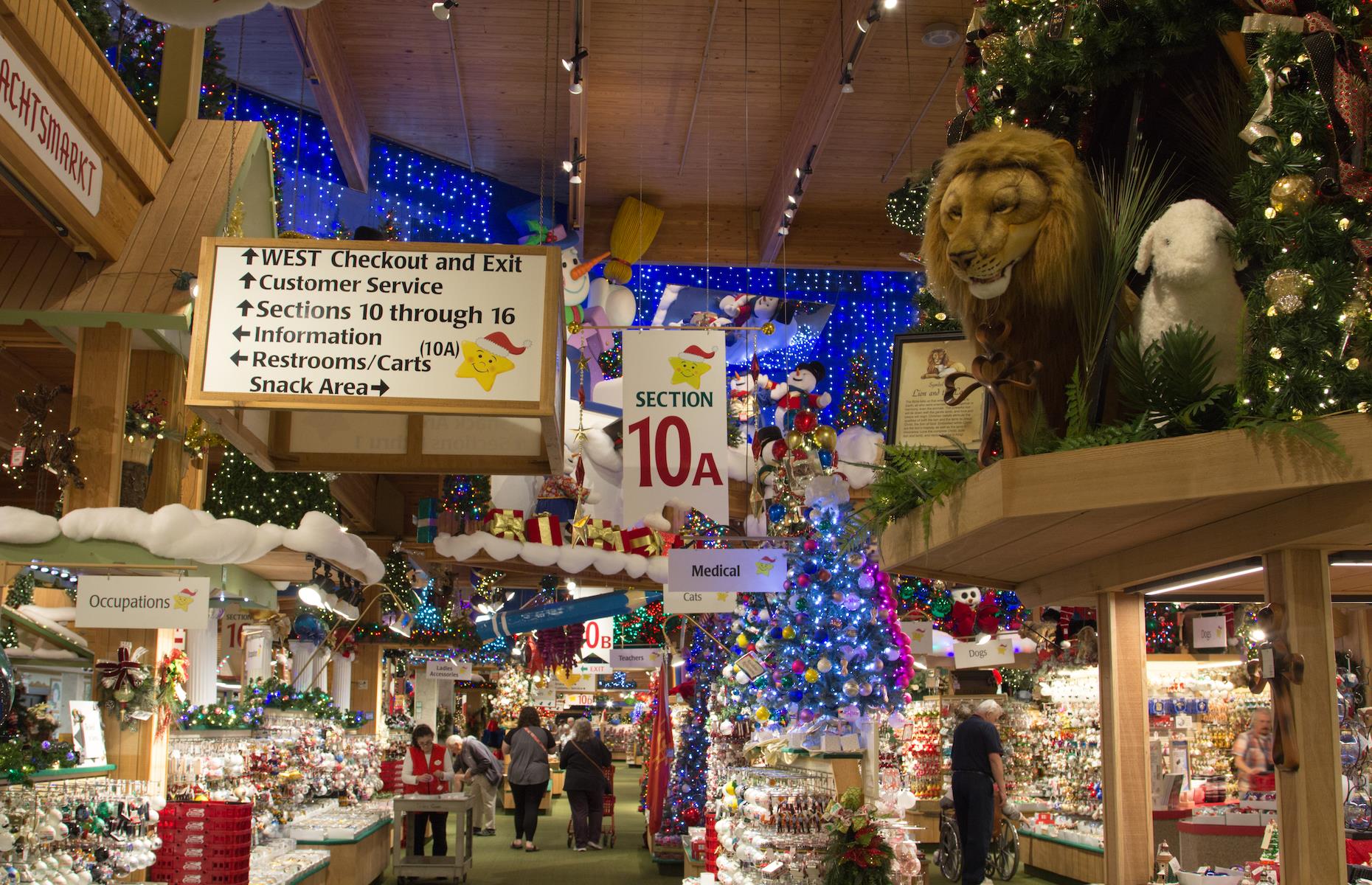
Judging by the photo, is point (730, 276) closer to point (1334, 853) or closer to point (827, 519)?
point (827, 519)

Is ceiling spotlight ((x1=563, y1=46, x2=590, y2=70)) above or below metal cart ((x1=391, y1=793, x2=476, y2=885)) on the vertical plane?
above

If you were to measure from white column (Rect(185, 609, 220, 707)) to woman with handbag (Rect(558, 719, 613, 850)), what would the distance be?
4.71 metres

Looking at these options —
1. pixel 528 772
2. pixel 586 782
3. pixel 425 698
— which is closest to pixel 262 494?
pixel 528 772

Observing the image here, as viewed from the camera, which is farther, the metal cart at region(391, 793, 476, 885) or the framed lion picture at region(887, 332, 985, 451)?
the metal cart at region(391, 793, 476, 885)

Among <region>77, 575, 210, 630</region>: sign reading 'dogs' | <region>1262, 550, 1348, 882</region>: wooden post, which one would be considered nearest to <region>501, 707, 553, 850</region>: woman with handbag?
<region>77, 575, 210, 630</region>: sign reading 'dogs'

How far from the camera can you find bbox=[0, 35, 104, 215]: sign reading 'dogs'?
13.2 feet

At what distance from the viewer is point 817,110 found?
12.0 meters

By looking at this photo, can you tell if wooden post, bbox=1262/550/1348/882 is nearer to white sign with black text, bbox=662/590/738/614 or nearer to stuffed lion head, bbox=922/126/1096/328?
stuffed lion head, bbox=922/126/1096/328

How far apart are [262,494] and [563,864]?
5.92m

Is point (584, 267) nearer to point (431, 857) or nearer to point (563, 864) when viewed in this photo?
point (563, 864)

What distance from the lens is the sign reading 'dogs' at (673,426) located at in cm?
768

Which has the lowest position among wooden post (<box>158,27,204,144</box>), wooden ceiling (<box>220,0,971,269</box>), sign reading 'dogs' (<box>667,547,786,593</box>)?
sign reading 'dogs' (<box>667,547,786,593</box>)

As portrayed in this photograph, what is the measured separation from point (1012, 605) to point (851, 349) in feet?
20.1

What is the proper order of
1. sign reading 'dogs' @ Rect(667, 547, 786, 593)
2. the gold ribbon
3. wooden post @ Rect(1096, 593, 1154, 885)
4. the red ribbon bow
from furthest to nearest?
the gold ribbon → sign reading 'dogs' @ Rect(667, 547, 786, 593) → the red ribbon bow → wooden post @ Rect(1096, 593, 1154, 885)
